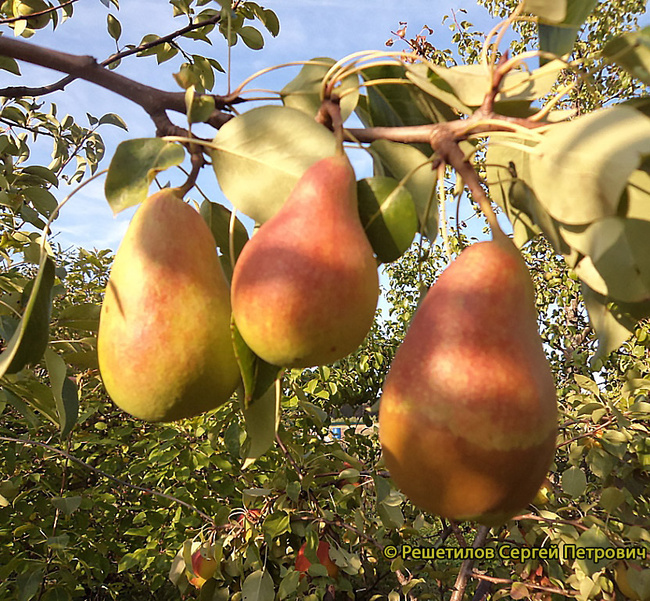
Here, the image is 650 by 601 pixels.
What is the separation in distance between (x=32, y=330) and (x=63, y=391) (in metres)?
0.32

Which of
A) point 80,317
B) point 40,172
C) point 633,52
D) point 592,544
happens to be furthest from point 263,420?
point 40,172

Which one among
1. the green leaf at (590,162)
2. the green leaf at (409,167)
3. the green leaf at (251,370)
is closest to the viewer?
the green leaf at (590,162)

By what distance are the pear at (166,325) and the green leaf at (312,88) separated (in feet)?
0.62

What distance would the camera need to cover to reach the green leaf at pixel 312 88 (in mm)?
625

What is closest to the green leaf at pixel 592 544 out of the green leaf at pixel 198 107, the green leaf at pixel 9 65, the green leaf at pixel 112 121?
the green leaf at pixel 198 107

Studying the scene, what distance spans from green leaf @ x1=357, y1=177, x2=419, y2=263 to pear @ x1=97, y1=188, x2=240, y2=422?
0.15 metres

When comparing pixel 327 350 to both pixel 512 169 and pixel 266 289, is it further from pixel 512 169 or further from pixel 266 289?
pixel 512 169

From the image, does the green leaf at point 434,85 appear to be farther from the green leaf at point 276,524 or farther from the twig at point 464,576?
the twig at point 464,576

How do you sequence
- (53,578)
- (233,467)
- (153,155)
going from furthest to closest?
(233,467)
(53,578)
(153,155)

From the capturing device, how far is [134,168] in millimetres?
523

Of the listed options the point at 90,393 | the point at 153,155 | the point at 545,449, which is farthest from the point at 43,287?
the point at 90,393

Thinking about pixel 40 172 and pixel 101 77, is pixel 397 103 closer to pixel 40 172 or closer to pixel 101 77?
pixel 101 77

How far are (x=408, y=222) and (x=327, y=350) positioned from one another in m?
0.14

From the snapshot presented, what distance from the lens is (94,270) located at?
331cm
